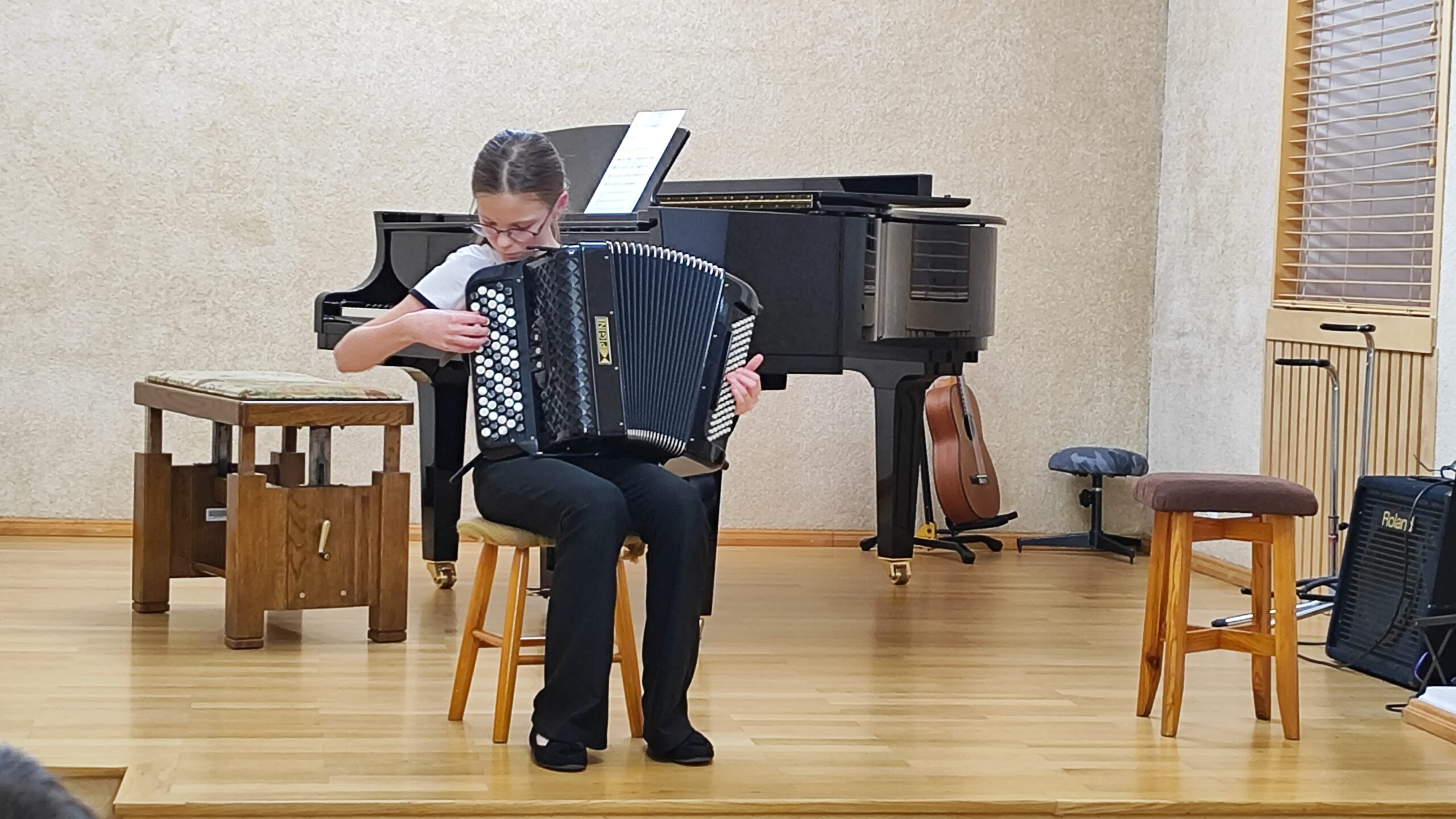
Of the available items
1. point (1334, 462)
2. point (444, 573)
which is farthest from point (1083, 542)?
point (444, 573)

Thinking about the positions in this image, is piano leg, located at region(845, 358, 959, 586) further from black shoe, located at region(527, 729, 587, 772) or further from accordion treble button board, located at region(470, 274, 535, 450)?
black shoe, located at region(527, 729, 587, 772)

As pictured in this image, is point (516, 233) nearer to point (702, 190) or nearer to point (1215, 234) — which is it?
point (702, 190)

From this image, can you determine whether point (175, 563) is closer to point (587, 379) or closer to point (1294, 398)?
point (587, 379)

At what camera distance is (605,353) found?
300 centimetres

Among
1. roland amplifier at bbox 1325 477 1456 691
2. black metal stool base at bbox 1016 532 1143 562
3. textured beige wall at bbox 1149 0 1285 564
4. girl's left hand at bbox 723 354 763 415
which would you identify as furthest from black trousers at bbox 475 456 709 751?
black metal stool base at bbox 1016 532 1143 562

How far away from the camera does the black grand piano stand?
4223 millimetres

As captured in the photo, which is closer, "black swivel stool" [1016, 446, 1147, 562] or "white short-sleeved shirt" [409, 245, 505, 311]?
"white short-sleeved shirt" [409, 245, 505, 311]

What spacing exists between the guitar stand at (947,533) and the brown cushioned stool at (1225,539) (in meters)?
2.41

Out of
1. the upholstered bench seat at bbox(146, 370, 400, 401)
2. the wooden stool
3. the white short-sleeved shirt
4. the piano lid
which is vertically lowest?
the wooden stool

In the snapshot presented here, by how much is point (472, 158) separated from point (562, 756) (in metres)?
3.29

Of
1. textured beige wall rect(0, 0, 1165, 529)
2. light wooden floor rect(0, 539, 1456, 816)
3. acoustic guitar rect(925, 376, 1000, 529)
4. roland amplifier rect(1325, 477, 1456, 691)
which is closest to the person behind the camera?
light wooden floor rect(0, 539, 1456, 816)

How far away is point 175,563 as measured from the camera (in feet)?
14.2

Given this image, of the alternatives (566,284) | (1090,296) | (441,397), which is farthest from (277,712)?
(1090,296)

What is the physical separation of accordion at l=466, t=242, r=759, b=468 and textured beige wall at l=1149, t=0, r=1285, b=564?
282cm
